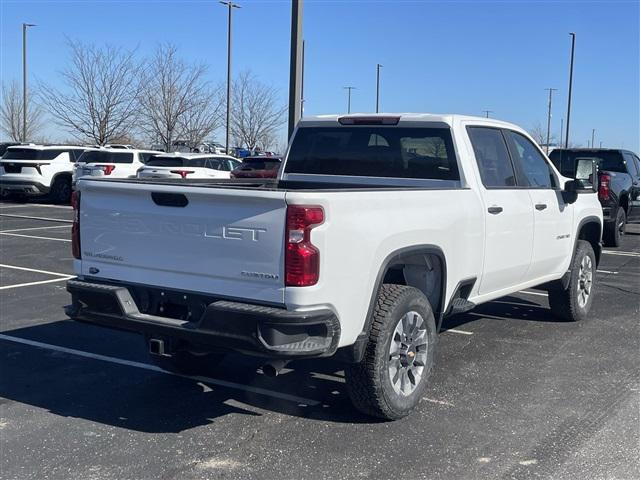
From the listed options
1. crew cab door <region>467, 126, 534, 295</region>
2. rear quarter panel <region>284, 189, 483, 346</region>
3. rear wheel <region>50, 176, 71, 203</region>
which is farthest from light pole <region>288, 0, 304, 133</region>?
rear wheel <region>50, 176, 71, 203</region>

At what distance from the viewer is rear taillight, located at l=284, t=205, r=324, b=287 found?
13.1 ft

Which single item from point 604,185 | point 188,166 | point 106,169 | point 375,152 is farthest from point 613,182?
point 106,169

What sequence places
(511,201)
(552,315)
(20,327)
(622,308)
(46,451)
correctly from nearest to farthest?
(46,451) → (511,201) → (20,327) → (552,315) → (622,308)

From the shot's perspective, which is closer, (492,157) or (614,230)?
(492,157)

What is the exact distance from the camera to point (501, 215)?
5.83 meters

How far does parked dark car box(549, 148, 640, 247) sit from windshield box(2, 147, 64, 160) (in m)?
15.5

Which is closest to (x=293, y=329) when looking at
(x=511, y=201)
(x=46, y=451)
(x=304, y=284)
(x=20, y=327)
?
(x=304, y=284)

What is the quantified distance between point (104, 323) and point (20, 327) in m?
2.95

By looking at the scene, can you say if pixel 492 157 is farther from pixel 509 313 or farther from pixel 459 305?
pixel 509 313

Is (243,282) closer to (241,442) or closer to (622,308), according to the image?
(241,442)

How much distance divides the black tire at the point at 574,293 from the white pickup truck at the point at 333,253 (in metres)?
1.37

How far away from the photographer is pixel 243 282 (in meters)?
4.18

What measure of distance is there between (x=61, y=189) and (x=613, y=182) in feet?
54.1

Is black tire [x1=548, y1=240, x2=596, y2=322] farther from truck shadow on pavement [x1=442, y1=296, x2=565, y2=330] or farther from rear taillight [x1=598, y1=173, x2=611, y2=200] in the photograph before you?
rear taillight [x1=598, y1=173, x2=611, y2=200]
